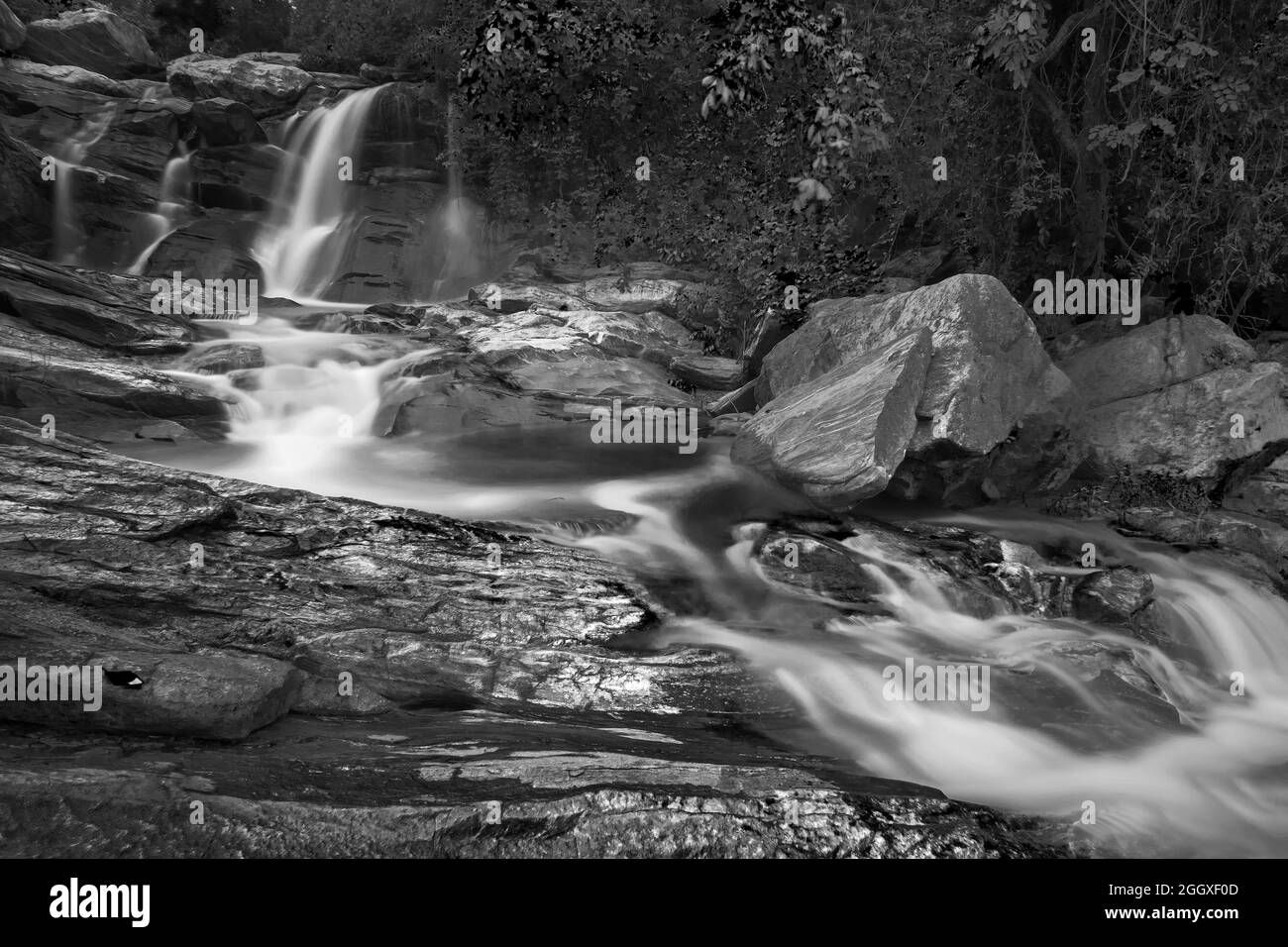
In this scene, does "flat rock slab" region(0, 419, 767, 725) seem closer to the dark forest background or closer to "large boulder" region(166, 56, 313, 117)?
the dark forest background

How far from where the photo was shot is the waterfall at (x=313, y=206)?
19.9 meters

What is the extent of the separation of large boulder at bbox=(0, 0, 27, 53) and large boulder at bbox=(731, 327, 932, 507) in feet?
80.7

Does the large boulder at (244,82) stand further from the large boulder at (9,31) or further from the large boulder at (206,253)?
the large boulder at (206,253)

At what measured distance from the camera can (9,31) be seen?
70.7 feet

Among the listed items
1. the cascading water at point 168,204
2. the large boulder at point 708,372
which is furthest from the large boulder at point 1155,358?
the cascading water at point 168,204

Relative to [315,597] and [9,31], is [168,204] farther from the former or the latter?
[315,597]

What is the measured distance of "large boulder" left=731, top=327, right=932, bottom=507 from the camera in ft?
27.0

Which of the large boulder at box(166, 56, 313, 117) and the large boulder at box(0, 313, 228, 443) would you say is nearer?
the large boulder at box(0, 313, 228, 443)

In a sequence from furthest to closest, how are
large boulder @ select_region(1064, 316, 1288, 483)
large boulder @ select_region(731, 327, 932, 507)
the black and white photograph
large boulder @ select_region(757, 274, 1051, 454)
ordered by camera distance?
large boulder @ select_region(1064, 316, 1288, 483) → large boulder @ select_region(757, 274, 1051, 454) → large boulder @ select_region(731, 327, 932, 507) → the black and white photograph

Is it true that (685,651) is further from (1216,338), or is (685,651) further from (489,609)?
(1216,338)

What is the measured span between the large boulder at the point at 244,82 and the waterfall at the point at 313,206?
1.40 m

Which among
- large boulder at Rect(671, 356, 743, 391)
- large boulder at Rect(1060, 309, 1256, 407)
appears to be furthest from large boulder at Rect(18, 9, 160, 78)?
large boulder at Rect(1060, 309, 1256, 407)

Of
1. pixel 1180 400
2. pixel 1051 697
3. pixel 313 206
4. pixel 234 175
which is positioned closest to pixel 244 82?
pixel 234 175

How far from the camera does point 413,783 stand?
3.44 metres
